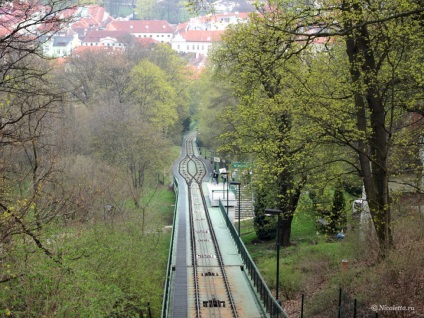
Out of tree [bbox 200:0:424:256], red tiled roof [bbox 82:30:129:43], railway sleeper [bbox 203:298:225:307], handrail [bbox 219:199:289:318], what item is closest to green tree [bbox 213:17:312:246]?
tree [bbox 200:0:424:256]

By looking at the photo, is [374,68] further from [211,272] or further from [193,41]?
[193,41]

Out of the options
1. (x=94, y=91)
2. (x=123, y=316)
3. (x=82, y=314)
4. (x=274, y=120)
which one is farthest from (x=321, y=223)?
(x=94, y=91)

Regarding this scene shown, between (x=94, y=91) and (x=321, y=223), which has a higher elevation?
(x=94, y=91)

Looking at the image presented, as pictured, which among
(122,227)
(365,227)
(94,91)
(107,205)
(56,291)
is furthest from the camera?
(94,91)

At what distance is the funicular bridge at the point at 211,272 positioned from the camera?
20016 millimetres

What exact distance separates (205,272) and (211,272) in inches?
11.7

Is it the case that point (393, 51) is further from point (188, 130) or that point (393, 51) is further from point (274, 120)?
point (188, 130)

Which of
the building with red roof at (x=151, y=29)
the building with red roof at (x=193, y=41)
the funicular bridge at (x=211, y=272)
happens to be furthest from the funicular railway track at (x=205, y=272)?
the building with red roof at (x=151, y=29)

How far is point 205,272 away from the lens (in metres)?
25.6

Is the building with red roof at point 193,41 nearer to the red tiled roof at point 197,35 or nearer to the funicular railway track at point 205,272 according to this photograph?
the red tiled roof at point 197,35

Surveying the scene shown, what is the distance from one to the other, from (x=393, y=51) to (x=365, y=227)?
631cm

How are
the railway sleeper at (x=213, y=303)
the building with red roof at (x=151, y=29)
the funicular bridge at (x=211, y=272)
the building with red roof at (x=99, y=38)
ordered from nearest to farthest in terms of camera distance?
the funicular bridge at (x=211, y=272) → the railway sleeper at (x=213, y=303) → the building with red roof at (x=99, y=38) → the building with red roof at (x=151, y=29)

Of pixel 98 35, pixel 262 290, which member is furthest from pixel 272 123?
pixel 98 35

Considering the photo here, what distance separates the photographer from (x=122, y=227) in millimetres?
24922
